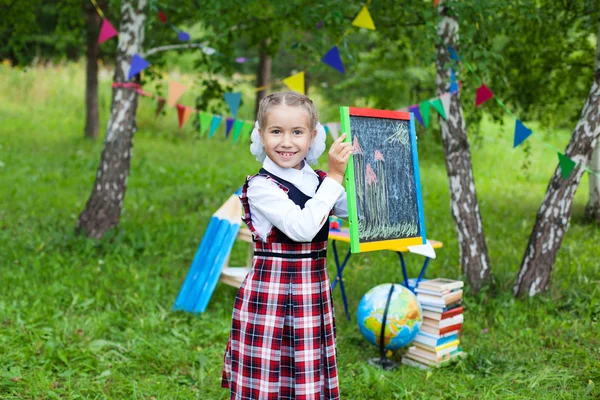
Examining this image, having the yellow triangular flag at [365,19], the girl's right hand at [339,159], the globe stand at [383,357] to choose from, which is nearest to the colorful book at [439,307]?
the globe stand at [383,357]

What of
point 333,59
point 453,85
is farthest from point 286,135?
point 333,59

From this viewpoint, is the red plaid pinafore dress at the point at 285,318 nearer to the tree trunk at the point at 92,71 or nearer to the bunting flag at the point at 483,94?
the bunting flag at the point at 483,94

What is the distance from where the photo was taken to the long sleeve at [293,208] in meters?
2.42

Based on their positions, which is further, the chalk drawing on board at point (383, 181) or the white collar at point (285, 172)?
the chalk drawing on board at point (383, 181)

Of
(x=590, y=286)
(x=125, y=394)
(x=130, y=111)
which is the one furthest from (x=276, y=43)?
(x=125, y=394)

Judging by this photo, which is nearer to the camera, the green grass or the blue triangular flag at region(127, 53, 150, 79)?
the green grass

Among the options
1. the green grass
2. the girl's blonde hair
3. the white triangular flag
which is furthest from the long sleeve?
the green grass

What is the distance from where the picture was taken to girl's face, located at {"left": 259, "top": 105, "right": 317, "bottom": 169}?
8.13 ft

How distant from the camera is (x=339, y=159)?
2.56 m

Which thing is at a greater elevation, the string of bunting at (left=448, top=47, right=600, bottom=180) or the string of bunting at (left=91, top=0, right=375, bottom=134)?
the string of bunting at (left=91, top=0, right=375, bottom=134)

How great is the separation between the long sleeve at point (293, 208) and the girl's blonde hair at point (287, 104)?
239 millimetres

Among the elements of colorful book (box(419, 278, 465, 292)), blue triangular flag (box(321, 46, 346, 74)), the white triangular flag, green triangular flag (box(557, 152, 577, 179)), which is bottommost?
colorful book (box(419, 278, 465, 292))

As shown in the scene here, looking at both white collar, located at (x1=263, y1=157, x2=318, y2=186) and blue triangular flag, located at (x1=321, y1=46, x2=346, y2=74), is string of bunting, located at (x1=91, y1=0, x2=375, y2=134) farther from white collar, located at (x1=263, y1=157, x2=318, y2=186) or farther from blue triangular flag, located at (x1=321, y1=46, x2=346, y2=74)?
white collar, located at (x1=263, y1=157, x2=318, y2=186)

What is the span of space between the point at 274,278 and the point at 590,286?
3698 millimetres
